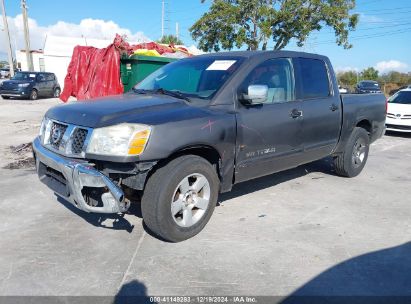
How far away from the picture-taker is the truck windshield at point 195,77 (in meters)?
4.06

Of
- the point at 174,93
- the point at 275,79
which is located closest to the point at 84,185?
the point at 174,93

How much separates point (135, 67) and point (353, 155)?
5.29 meters

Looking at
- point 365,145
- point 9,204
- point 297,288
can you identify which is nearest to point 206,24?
point 365,145

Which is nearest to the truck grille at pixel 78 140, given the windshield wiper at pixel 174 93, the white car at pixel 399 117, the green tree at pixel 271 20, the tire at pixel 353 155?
the windshield wiper at pixel 174 93

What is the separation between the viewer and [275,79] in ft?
14.7

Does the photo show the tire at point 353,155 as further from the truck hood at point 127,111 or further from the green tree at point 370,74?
the green tree at point 370,74

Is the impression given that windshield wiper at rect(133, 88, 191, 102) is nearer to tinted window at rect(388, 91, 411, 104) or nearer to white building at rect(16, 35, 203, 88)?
tinted window at rect(388, 91, 411, 104)

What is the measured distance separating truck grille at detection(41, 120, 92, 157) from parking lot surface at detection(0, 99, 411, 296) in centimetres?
90

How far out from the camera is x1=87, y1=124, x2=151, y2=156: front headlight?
3211mm

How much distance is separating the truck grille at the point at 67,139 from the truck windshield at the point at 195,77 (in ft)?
3.86

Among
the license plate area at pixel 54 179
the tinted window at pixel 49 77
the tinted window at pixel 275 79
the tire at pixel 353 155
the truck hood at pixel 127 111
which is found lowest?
the tire at pixel 353 155

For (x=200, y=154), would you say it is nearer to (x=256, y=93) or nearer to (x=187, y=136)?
Answer: (x=187, y=136)

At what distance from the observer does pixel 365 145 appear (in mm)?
6145

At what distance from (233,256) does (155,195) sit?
906mm
